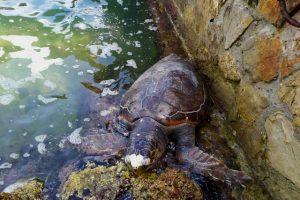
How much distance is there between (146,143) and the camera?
2.96 m

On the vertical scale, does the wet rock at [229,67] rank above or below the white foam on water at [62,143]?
above

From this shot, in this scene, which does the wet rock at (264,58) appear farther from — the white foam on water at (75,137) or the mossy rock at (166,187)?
the white foam on water at (75,137)

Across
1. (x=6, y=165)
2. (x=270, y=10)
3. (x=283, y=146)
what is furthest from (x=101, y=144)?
(x=270, y=10)

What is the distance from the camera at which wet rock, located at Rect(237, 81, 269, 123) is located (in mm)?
2720

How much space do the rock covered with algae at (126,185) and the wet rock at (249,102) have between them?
76 cm

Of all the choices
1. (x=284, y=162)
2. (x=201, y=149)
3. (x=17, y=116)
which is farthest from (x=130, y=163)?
(x=17, y=116)

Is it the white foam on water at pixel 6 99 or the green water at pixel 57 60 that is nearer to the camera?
the green water at pixel 57 60

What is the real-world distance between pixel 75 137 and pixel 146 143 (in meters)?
0.85

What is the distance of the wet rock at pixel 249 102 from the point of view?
272cm

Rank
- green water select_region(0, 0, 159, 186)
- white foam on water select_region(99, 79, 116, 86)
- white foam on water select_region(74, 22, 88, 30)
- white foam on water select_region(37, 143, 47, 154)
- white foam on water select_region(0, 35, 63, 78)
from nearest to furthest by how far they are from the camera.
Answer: white foam on water select_region(37, 143, 47, 154) → green water select_region(0, 0, 159, 186) → white foam on water select_region(99, 79, 116, 86) → white foam on water select_region(0, 35, 63, 78) → white foam on water select_region(74, 22, 88, 30)

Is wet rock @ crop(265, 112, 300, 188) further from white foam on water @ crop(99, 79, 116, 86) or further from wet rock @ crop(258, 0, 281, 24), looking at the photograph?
white foam on water @ crop(99, 79, 116, 86)

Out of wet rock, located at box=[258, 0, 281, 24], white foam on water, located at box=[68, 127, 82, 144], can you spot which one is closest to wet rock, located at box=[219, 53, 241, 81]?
wet rock, located at box=[258, 0, 281, 24]

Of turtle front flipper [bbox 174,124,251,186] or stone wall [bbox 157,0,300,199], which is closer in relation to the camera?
stone wall [bbox 157,0,300,199]

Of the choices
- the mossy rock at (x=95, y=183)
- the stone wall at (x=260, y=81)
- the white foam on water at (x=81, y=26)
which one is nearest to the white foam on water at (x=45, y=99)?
the mossy rock at (x=95, y=183)
